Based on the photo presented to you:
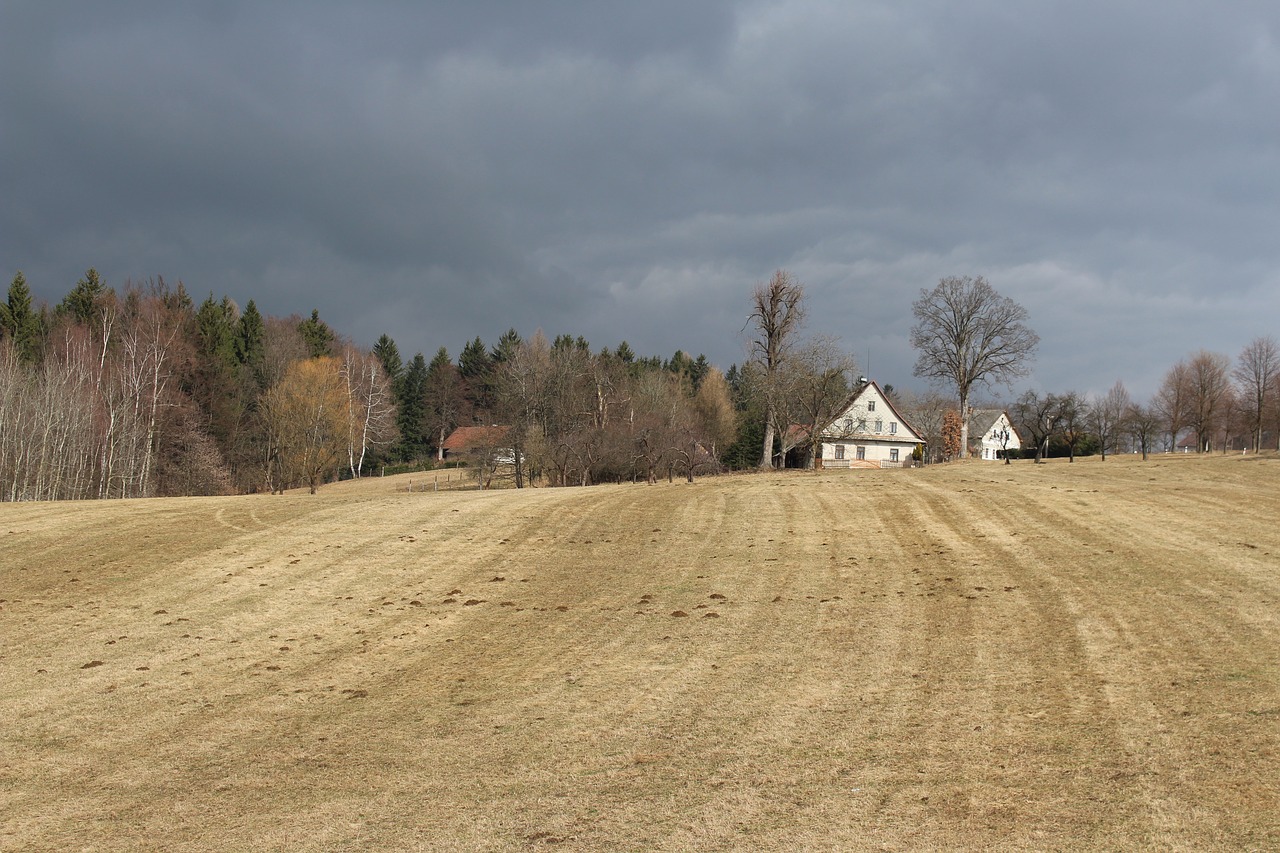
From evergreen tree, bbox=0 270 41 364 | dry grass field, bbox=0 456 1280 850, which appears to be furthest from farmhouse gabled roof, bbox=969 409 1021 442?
evergreen tree, bbox=0 270 41 364

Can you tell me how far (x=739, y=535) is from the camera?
72.7ft

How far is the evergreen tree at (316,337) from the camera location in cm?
9719

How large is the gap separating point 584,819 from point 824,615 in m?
8.09

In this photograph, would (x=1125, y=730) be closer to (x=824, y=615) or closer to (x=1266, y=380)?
(x=824, y=615)

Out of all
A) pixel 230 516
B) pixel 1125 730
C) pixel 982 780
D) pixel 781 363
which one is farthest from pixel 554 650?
pixel 781 363

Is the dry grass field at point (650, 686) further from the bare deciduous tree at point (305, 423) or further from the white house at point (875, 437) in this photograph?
the white house at point (875, 437)

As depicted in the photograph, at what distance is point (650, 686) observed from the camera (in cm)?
1117

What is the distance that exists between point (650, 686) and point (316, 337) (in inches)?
3870

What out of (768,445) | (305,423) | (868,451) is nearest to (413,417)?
(305,423)

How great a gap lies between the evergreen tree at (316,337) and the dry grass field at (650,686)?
7797 cm

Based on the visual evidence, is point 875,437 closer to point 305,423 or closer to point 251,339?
point 305,423

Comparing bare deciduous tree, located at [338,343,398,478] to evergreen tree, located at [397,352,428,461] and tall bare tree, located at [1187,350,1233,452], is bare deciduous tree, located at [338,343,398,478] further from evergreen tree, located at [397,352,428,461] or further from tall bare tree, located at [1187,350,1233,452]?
tall bare tree, located at [1187,350,1233,452]

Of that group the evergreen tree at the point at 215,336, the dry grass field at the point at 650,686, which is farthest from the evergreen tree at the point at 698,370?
the dry grass field at the point at 650,686

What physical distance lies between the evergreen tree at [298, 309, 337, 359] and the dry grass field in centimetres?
7797
